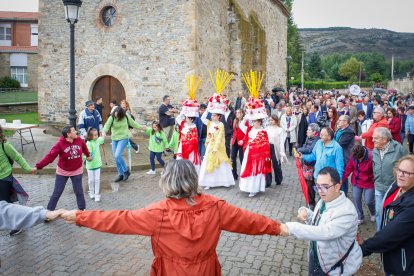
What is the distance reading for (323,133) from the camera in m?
6.30

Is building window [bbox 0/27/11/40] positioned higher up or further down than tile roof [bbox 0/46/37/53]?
higher up

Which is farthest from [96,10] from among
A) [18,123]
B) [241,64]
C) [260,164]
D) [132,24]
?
[260,164]

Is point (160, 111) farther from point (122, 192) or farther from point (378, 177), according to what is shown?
point (378, 177)

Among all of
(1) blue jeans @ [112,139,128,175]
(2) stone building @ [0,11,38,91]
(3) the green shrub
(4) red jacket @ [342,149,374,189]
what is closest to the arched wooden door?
(1) blue jeans @ [112,139,128,175]

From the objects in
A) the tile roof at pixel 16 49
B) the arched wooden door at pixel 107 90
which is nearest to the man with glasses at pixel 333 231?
the arched wooden door at pixel 107 90

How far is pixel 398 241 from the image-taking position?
3.29 m

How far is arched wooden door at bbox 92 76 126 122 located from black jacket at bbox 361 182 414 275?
14.1 meters

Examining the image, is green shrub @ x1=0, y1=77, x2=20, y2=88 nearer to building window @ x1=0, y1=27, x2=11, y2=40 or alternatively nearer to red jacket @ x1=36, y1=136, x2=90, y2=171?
building window @ x1=0, y1=27, x2=11, y2=40

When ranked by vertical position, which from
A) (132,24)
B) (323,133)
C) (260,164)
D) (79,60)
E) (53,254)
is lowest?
(53,254)

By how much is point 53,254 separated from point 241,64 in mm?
15180

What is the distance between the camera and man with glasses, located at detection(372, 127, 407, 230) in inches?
218

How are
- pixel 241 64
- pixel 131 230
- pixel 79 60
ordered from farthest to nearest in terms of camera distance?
pixel 241 64 → pixel 79 60 → pixel 131 230

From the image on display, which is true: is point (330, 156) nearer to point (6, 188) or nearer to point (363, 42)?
point (6, 188)

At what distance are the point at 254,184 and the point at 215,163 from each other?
4.03ft
